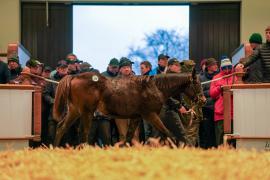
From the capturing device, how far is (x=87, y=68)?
898cm

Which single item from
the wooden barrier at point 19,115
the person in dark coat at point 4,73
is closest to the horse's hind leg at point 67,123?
the wooden barrier at point 19,115

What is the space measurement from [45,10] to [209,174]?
13439 millimetres

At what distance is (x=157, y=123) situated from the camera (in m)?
7.25

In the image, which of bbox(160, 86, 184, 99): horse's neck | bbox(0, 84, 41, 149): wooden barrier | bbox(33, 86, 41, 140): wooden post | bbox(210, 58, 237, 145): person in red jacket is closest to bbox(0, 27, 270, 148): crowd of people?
bbox(210, 58, 237, 145): person in red jacket

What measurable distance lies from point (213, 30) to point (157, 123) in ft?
27.3

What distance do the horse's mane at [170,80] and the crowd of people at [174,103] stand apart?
32cm

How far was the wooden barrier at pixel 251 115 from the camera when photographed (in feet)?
23.6

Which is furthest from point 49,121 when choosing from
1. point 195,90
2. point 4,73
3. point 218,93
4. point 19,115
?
point 218,93

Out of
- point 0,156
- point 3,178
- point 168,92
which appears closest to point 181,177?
point 3,178

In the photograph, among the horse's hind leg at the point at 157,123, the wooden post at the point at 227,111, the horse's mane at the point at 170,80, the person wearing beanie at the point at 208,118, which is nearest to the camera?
the horse's hind leg at the point at 157,123

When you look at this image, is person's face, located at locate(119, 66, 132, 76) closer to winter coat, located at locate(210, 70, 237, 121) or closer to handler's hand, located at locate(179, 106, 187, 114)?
handler's hand, located at locate(179, 106, 187, 114)

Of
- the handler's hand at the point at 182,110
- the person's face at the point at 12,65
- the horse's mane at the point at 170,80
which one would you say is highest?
the person's face at the point at 12,65

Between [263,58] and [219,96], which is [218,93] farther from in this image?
[263,58]

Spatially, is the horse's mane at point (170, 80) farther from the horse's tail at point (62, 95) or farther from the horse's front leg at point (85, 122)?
the horse's tail at point (62, 95)
